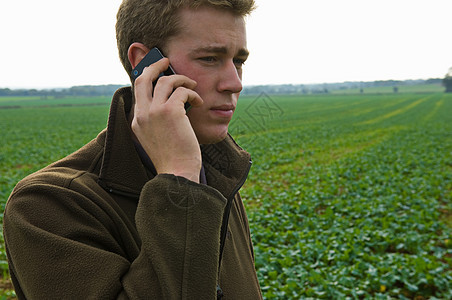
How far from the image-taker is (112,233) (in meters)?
1.14

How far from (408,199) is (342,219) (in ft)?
7.87

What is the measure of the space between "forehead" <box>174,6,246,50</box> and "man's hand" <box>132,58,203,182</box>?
223mm

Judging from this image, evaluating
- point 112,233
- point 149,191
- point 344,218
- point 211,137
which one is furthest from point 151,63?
point 344,218

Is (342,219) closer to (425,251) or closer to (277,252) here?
(425,251)

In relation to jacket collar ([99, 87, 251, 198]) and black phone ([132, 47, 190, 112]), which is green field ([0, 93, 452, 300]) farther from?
black phone ([132, 47, 190, 112])

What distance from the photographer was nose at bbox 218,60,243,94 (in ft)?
4.32

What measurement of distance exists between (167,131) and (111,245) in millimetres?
391

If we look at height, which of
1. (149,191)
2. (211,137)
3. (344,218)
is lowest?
(344,218)

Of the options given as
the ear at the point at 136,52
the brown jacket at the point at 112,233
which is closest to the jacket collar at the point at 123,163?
the brown jacket at the point at 112,233

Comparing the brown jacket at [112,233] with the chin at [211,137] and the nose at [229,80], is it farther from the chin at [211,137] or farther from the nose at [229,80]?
the nose at [229,80]

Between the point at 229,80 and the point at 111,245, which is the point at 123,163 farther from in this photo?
the point at 229,80

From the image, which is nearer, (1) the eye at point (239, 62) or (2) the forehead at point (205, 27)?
(2) the forehead at point (205, 27)

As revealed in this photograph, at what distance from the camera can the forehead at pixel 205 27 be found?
124cm

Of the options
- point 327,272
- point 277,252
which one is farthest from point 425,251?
point 277,252
